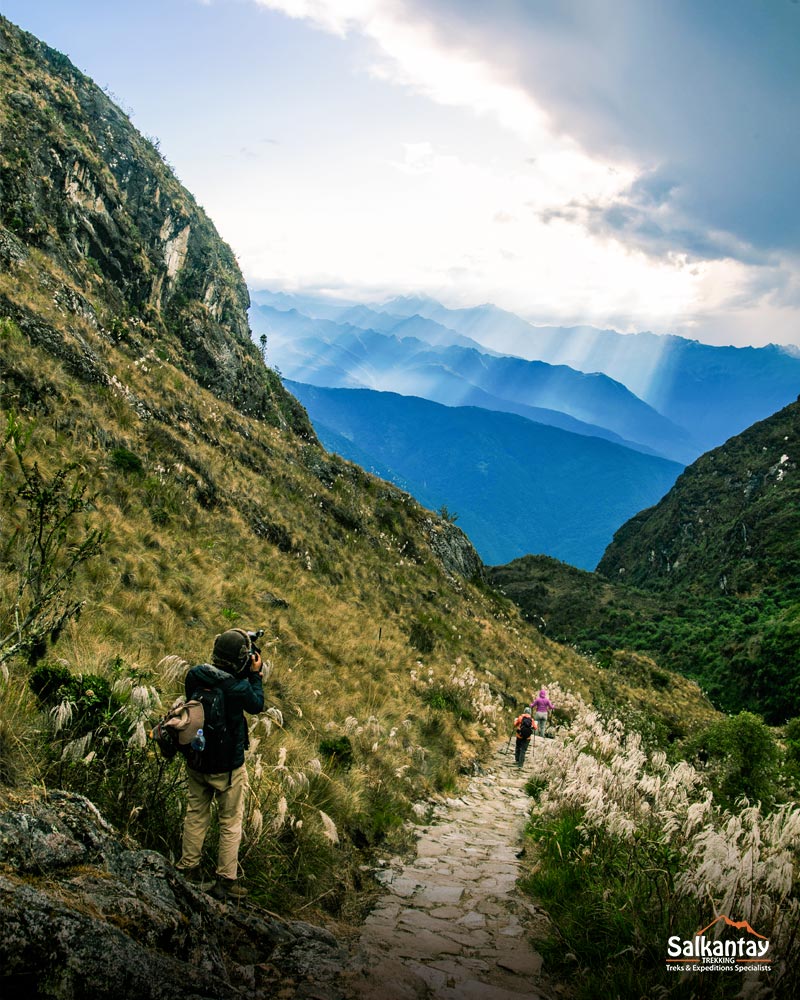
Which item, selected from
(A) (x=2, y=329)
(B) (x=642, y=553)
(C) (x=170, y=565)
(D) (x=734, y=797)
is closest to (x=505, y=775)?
(D) (x=734, y=797)

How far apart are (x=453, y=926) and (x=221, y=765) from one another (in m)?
2.47

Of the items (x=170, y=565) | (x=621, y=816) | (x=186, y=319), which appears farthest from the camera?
(x=186, y=319)

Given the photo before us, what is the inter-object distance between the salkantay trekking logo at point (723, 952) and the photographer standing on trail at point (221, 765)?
9.85ft

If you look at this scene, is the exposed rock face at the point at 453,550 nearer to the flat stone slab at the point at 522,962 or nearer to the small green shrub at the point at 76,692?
the flat stone slab at the point at 522,962

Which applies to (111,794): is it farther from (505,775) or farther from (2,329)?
(2,329)

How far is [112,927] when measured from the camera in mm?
2627

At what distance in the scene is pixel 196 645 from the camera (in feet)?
27.8

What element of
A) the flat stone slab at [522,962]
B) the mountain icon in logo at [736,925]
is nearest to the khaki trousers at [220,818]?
the flat stone slab at [522,962]

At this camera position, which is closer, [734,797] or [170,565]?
[734,797]

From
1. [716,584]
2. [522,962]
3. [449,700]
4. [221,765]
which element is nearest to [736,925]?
[522,962]

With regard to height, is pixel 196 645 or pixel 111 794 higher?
pixel 196 645

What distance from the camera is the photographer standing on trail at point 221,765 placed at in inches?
166

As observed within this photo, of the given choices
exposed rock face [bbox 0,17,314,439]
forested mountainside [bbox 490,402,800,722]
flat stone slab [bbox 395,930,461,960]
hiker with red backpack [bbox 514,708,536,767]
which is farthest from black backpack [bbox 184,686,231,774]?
forested mountainside [bbox 490,402,800,722]

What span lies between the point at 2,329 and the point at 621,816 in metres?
15.5
